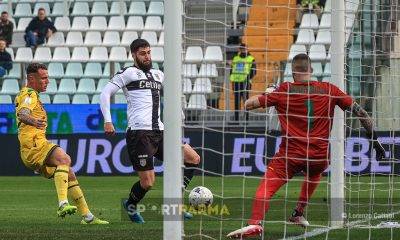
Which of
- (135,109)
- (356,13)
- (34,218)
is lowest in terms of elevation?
(34,218)

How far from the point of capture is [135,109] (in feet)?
39.2

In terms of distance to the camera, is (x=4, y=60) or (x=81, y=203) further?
(x=4, y=60)

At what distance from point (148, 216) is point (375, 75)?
10.5ft

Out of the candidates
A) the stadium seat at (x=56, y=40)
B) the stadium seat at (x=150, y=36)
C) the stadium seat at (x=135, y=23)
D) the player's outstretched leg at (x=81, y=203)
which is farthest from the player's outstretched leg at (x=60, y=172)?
the stadium seat at (x=56, y=40)

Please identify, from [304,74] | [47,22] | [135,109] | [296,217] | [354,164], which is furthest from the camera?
[47,22]

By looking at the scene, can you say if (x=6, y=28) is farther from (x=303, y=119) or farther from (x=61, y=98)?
(x=303, y=119)

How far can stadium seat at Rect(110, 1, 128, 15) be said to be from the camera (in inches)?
1131

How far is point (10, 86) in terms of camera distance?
25219mm

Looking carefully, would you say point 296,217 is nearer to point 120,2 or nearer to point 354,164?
point 354,164

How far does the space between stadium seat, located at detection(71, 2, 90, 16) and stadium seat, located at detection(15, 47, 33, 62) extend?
2096 mm

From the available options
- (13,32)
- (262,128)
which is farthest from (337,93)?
(13,32)

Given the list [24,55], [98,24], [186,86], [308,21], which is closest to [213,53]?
[308,21]

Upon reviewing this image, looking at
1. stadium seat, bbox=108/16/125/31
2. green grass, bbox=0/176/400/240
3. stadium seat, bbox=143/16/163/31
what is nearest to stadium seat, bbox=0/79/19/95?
stadium seat, bbox=108/16/125/31

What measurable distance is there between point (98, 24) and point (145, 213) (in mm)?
16270
